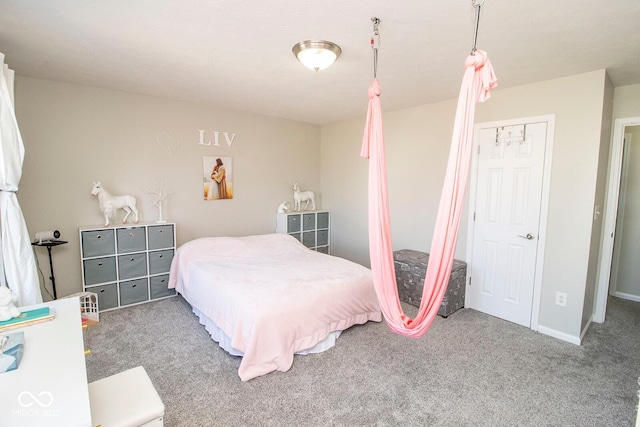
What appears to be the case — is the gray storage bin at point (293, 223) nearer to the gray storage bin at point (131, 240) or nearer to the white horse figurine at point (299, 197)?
the white horse figurine at point (299, 197)

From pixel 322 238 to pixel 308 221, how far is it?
412 millimetres

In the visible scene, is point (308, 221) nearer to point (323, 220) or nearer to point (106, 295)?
point (323, 220)

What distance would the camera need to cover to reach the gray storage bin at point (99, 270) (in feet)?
9.80

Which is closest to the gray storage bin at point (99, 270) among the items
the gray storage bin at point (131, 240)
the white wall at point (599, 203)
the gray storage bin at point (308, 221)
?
the gray storage bin at point (131, 240)

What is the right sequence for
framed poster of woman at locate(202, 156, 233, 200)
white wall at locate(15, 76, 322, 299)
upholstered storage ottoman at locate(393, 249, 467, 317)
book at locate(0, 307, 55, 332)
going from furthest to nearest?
framed poster of woman at locate(202, 156, 233, 200)
upholstered storage ottoman at locate(393, 249, 467, 317)
white wall at locate(15, 76, 322, 299)
book at locate(0, 307, 55, 332)

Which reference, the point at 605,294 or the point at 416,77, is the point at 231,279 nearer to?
the point at 416,77

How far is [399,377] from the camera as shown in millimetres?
2168

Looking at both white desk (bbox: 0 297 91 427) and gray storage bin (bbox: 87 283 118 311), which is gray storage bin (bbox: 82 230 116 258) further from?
white desk (bbox: 0 297 91 427)

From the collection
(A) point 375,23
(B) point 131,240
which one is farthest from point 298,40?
(B) point 131,240

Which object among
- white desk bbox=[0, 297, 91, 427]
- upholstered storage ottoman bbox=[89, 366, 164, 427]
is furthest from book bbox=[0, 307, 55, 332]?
upholstered storage ottoman bbox=[89, 366, 164, 427]

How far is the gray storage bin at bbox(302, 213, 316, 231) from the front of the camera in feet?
14.7

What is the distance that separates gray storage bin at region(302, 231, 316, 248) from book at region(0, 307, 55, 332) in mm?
3149

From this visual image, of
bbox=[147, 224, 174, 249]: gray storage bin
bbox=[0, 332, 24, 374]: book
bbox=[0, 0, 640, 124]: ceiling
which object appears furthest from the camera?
bbox=[147, 224, 174, 249]: gray storage bin

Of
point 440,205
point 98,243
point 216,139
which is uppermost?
point 216,139
